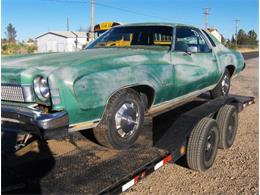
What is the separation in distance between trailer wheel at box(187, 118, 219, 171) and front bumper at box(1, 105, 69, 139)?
5.60ft

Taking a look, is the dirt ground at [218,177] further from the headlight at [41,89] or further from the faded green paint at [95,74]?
the headlight at [41,89]

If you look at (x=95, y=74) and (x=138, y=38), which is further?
(x=138, y=38)

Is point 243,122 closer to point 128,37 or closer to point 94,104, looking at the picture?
point 128,37

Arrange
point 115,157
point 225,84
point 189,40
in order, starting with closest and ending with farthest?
1. point 115,157
2. point 189,40
3. point 225,84

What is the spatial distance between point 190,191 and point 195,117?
40.8 inches

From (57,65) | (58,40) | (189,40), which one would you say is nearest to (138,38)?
(189,40)

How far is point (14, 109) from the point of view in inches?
133

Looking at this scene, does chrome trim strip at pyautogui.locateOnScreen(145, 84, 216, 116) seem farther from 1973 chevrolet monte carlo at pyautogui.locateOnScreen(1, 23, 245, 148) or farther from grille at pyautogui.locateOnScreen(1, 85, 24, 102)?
grille at pyautogui.locateOnScreen(1, 85, 24, 102)

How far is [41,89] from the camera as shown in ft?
11.0

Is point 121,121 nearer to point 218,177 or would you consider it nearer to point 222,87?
point 218,177

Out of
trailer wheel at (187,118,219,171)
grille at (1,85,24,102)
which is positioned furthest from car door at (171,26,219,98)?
grille at (1,85,24,102)

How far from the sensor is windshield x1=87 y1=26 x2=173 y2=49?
5.03 m

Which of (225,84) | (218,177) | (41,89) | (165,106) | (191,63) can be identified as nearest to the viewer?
(41,89)

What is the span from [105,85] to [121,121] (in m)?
0.51
